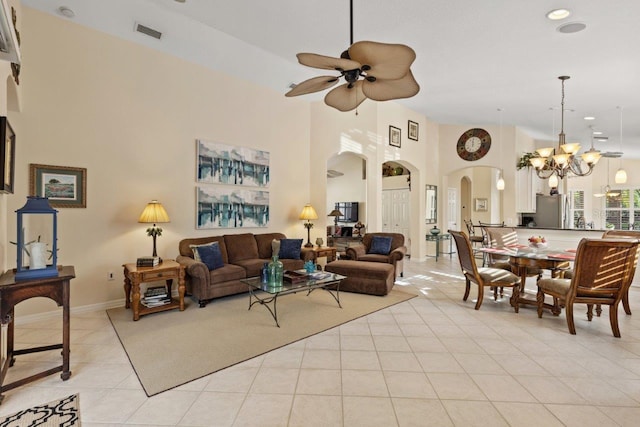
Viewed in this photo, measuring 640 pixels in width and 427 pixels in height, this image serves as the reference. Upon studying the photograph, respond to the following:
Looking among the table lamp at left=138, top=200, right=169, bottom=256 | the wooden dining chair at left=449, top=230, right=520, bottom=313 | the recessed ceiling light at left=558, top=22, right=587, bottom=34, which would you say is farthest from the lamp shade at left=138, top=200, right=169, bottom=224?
the recessed ceiling light at left=558, top=22, right=587, bottom=34

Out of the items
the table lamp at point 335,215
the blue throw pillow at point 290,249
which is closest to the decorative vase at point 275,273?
the blue throw pillow at point 290,249

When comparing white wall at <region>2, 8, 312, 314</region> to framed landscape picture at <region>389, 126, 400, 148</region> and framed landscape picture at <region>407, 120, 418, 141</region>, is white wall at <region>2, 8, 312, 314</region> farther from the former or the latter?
framed landscape picture at <region>407, 120, 418, 141</region>

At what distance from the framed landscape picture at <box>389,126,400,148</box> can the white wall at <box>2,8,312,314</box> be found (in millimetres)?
3182

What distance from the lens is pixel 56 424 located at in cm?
193

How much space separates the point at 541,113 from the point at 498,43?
3.58 meters

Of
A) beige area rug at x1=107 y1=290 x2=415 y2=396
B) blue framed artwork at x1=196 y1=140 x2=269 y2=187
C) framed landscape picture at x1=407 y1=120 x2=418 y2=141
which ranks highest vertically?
framed landscape picture at x1=407 y1=120 x2=418 y2=141

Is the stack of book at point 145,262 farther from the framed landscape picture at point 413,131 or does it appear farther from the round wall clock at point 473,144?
the round wall clock at point 473,144

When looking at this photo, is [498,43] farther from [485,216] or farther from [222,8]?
[485,216]

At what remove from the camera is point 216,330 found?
11.2 feet

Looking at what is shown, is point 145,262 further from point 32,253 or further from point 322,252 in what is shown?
point 322,252

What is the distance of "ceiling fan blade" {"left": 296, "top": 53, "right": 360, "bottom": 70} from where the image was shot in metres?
2.29

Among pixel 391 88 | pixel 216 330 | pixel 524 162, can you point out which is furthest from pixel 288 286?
pixel 524 162

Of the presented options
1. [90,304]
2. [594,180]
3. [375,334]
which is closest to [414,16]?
[375,334]

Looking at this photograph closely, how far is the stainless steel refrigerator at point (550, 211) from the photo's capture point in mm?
8422
